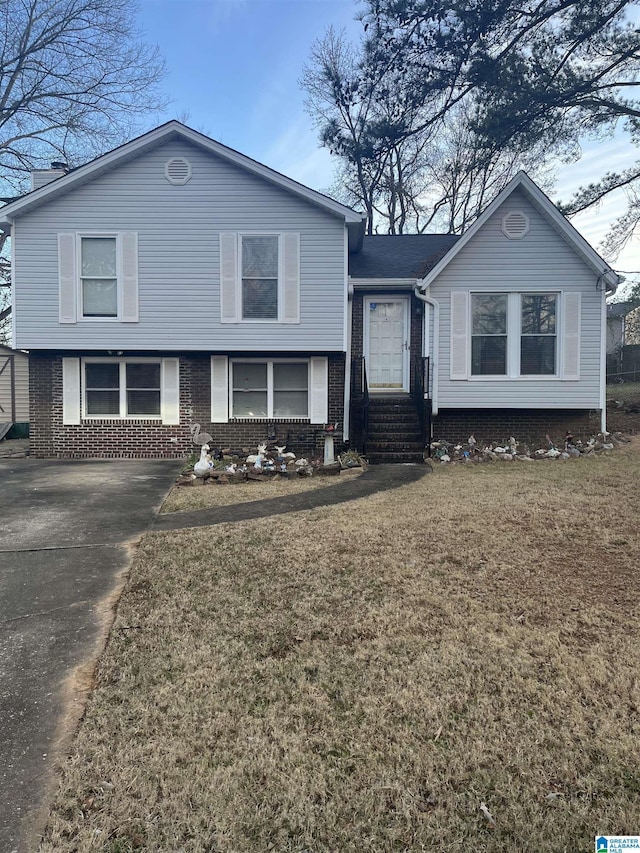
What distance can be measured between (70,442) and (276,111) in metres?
12.6

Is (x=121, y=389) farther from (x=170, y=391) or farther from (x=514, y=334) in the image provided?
(x=514, y=334)

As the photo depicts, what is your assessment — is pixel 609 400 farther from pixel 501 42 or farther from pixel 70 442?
pixel 70 442

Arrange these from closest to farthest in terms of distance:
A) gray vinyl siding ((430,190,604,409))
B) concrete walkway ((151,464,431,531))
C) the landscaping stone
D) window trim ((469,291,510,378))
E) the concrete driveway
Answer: the concrete driveway
concrete walkway ((151,464,431,531))
the landscaping stone
gray vinyl siding ((430,190,604,409))
window trim ((469,291,510,378))

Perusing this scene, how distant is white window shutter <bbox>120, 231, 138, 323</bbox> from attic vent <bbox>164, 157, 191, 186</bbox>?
1.33 metres

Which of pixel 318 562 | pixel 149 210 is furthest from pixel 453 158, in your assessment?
pixel 318 562

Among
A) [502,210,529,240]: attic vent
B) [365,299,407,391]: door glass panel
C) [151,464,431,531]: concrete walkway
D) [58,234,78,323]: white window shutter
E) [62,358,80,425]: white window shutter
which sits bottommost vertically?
[151,464,431,531]: concrete walkway

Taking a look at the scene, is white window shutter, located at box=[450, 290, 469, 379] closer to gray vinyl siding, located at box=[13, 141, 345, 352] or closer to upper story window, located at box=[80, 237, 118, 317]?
gray vinyl siding, located at box=[13, 141, 345, 352]

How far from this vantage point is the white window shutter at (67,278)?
10.6 m

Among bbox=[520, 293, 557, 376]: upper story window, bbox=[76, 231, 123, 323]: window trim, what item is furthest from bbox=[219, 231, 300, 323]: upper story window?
bbox=[520, 293, 557, 376]: upper story window

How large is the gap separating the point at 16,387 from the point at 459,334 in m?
12.7

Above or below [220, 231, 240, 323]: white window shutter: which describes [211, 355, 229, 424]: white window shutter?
below

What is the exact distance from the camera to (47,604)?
3824 mm

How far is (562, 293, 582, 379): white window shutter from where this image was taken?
1075cm

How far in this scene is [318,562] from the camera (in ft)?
15.0
